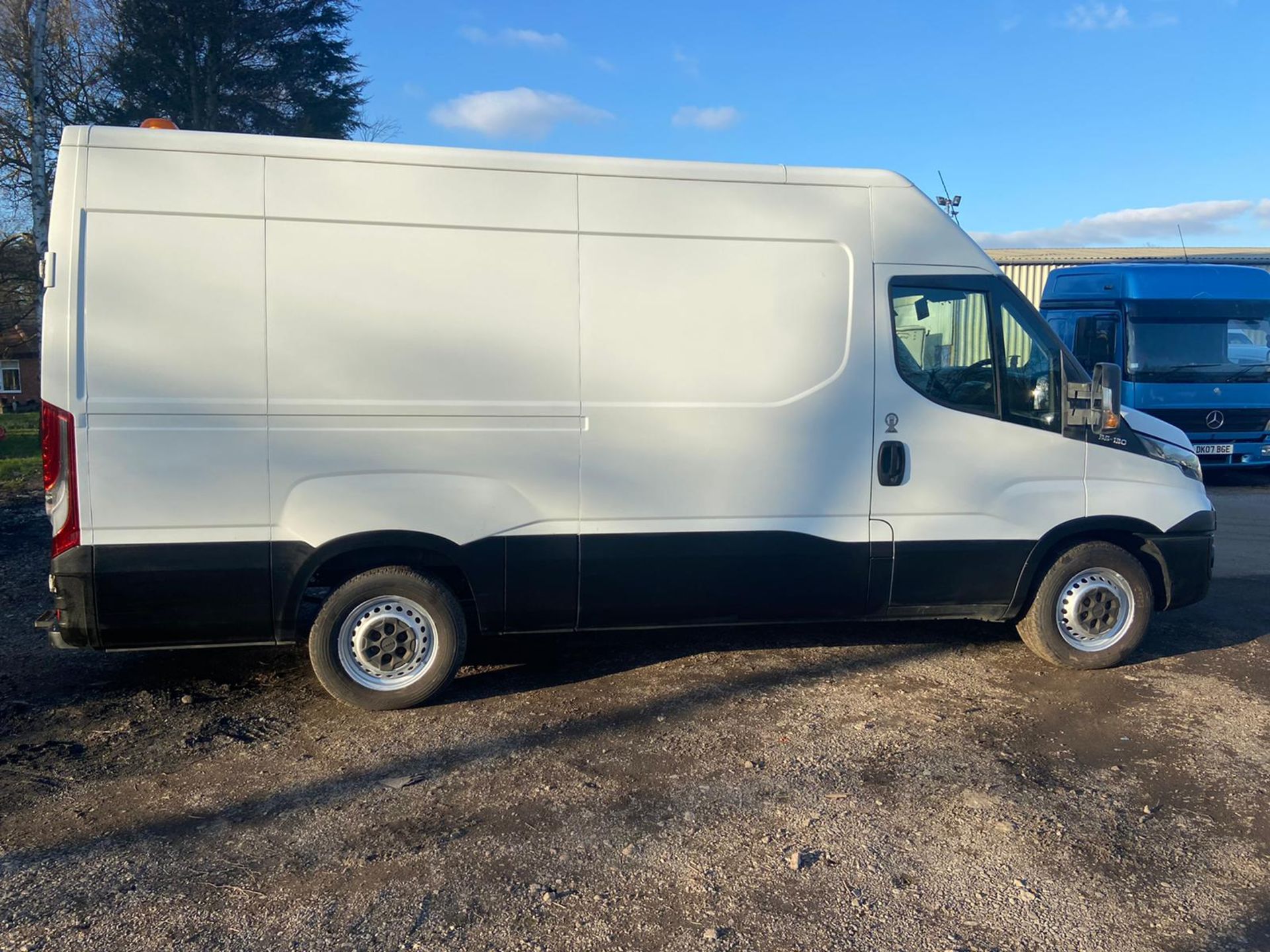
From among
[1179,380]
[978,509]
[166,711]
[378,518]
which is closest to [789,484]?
[978,509]

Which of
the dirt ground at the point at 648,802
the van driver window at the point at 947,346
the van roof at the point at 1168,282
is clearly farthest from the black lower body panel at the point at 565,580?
the van roof at the point at 1168,282

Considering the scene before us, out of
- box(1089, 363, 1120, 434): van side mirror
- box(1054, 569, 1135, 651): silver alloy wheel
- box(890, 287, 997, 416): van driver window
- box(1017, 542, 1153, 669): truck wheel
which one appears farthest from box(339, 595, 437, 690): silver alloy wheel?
box(1089, 363, 1120, 434): van side mirror

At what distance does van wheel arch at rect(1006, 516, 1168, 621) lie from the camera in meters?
5.51

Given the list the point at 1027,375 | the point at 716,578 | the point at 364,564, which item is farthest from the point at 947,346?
the point at 364,564

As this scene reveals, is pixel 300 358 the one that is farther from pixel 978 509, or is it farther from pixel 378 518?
pixel 978 509

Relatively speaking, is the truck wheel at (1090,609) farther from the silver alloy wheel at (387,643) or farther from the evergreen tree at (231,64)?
the evergreen tree at (231,64)

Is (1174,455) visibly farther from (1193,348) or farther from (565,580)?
(1193,348)

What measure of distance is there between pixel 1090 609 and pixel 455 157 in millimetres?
4344

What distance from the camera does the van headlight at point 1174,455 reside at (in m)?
5.61

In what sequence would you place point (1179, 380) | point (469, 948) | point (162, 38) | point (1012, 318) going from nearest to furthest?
1. point (469, 948)
2. point (1012, 318)
3. point (1179, 380)
4. point (162, 38)

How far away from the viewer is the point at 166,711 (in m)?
4.95

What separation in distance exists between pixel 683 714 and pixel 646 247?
2404 millimetres

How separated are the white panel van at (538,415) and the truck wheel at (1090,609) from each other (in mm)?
24

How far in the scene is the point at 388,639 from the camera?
494cm
